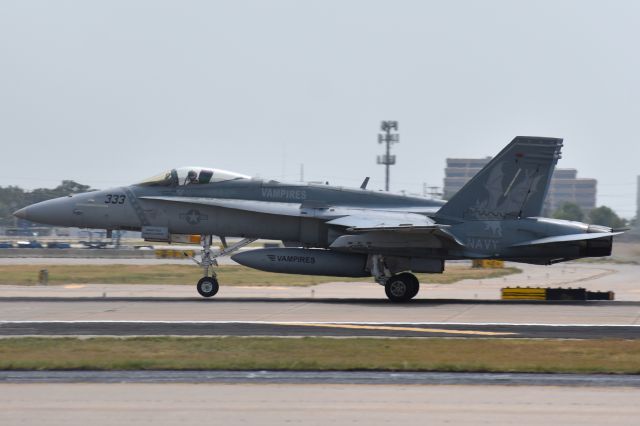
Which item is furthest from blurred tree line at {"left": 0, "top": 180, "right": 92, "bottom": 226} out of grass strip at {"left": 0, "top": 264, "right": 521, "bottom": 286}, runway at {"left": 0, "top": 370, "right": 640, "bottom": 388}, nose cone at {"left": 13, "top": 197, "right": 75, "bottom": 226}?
runway at {"left": 0, "top": 370, "right": 640, "bottom": 388}

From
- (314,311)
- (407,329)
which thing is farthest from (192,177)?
(407,329)

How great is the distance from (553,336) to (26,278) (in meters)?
24.2

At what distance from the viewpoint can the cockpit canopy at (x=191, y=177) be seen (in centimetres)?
2720

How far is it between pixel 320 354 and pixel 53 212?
14052mm

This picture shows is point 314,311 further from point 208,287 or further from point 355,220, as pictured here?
point 208,287

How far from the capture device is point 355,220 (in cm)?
2584

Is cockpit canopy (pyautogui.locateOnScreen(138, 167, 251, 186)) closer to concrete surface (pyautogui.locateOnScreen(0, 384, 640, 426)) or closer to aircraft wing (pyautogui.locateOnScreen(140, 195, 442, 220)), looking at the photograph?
aircraft wing (pyautogui.locateOnScreen(140, 195, 442, 220))

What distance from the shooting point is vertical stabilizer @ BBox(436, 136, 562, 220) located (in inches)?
1038

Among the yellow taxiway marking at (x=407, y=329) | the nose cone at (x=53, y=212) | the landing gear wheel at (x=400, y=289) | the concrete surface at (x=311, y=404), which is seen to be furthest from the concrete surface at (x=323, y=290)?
the concrete surface at (x=311, y=404)

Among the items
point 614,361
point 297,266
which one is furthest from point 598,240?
point 614,361

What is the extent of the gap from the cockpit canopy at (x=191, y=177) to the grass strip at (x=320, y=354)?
988cm

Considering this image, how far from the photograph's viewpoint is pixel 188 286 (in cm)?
3403

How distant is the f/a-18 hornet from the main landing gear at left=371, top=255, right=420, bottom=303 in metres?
0.03

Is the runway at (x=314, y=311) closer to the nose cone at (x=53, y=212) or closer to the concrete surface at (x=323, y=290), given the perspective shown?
the nose cone at (x=53, y=212)
